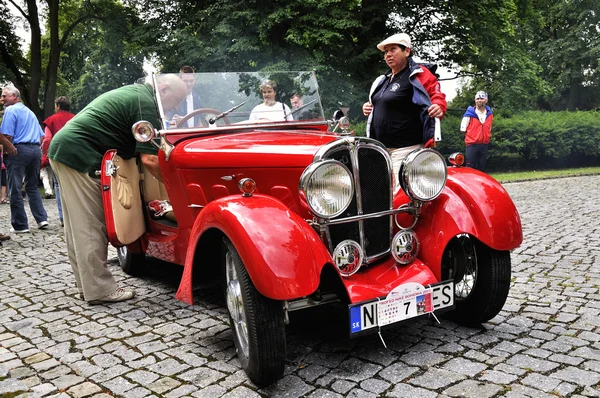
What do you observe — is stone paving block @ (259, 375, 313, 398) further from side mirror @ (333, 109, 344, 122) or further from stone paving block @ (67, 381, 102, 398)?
side mirror @ (333, 109, 344, 122)

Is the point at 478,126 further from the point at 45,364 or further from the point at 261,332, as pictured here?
the point at 45,364

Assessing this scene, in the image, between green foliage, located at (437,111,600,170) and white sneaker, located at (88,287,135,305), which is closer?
white sneaker, located at (88,287,135,305)

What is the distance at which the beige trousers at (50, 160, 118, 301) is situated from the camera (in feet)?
14.5

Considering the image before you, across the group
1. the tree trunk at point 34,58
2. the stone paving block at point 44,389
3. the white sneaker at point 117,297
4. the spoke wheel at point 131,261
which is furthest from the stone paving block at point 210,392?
the tree trunk at point 34,58

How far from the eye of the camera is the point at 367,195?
3279mm

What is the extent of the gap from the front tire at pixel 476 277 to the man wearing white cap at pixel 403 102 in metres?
0.96

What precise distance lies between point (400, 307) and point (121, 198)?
255cm

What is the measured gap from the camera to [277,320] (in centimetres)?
277

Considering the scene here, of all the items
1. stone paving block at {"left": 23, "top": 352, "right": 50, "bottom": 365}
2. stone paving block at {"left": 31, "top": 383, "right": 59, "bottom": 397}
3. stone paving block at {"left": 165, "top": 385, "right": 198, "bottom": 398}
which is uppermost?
stone paving block at {"left": 31, "top": 383, "right": 59, "bottom": 397}

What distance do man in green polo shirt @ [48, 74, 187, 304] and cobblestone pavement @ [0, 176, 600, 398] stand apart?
0.99ft

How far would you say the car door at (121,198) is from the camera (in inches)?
169

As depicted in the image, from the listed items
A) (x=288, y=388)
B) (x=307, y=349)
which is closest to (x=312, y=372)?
(x=288, y=388)

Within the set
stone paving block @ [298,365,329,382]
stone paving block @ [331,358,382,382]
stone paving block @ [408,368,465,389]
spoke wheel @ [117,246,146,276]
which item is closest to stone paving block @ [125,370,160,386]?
stone paving block @ [298,365,329,382]

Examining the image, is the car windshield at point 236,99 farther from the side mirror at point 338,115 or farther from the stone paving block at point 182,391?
the stone paving block at point 182,391
